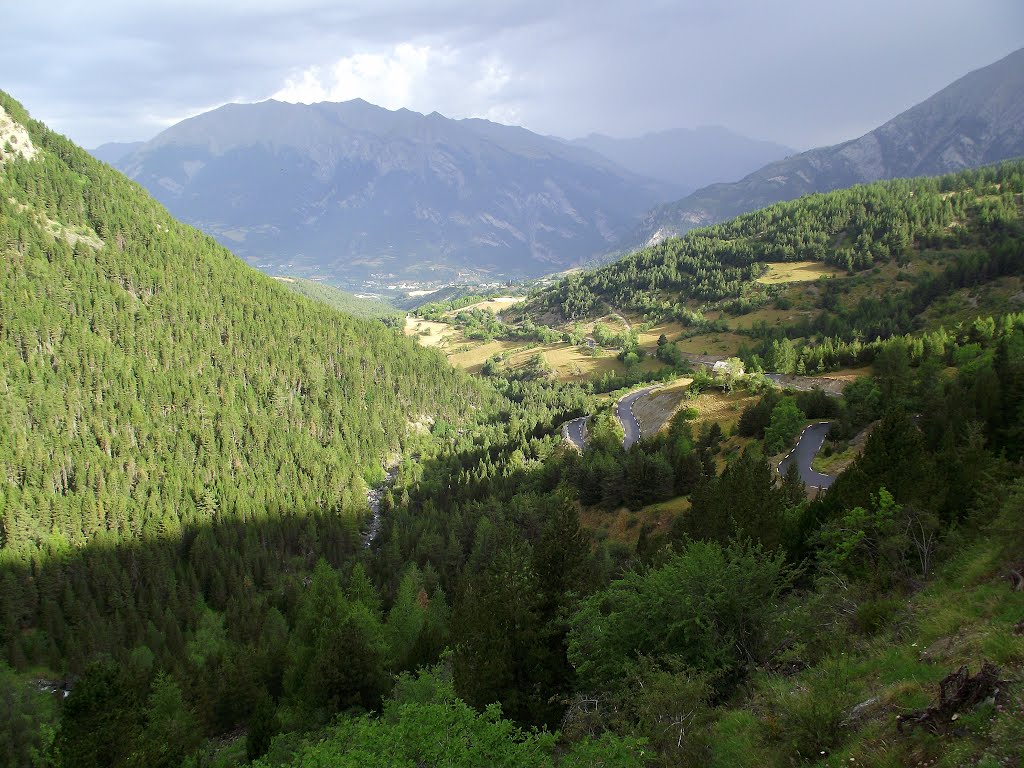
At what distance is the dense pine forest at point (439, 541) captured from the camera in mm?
15922

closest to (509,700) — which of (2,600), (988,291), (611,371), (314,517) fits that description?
(2,600)

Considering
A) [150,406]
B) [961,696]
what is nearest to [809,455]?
[961,696]

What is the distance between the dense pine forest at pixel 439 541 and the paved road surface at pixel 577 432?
3758 mm

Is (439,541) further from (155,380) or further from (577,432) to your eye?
(155,380)

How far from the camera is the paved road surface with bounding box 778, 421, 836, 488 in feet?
194

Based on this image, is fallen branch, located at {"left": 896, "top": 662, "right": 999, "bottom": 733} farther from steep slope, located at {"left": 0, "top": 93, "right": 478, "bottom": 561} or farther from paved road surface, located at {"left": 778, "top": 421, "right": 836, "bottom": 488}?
steep slope, located at {"left": 0, "top": 93, "right": 478, "bottom": 561}

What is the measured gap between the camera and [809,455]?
68.4 metres

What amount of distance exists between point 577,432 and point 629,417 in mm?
11667

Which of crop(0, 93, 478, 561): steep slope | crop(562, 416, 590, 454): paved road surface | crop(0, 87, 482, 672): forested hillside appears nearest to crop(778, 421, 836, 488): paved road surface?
crop(562, 416, 590, 454): paved road surface

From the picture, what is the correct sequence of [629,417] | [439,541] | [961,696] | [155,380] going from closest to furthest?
[961,696] < [439,541] < [629,417] < [155,380]

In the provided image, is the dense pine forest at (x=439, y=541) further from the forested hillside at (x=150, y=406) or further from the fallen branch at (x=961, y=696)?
the forested hillside at (x=150, y=406)

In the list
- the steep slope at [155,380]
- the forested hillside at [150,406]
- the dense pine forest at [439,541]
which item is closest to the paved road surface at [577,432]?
the dense pine forest at [439,541]

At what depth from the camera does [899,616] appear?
1809 centimetres

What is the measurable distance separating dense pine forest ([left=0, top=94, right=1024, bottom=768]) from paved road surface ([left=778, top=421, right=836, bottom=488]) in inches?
124
